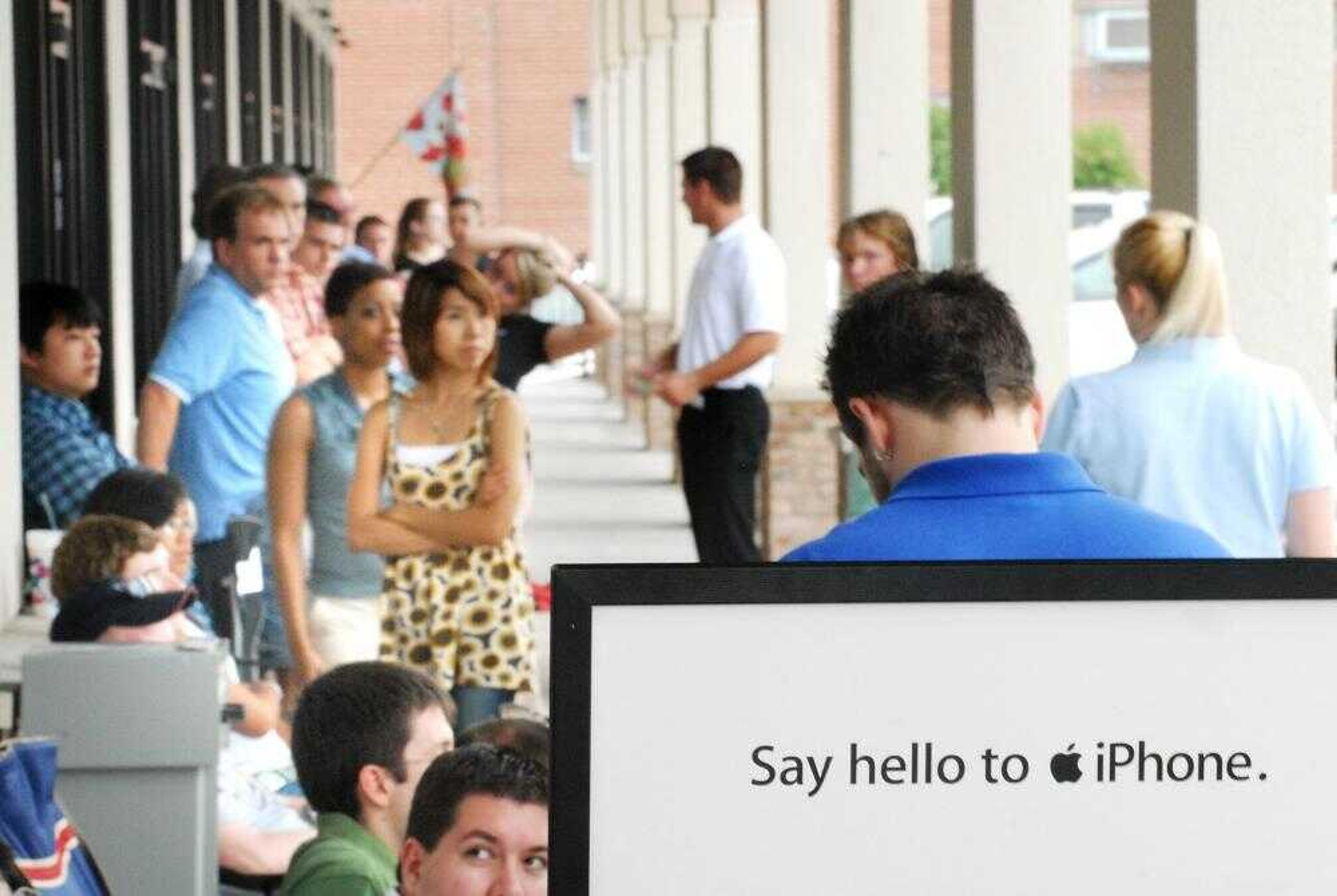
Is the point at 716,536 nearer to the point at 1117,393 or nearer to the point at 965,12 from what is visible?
the point at 965,12

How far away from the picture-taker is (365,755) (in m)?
4.21

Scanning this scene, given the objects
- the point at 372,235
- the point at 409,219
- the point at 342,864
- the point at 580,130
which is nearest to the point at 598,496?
the point at 372,235

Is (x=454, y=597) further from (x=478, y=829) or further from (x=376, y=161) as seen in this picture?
(x=376, y=161)

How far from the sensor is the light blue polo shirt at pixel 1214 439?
17.7ft

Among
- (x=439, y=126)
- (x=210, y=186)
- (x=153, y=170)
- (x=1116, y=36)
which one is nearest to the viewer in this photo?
(x=210, y=186)

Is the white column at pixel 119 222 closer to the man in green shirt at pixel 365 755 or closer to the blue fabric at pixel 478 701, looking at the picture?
the blue fabric at pixel 478 701

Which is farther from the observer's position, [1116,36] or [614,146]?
[1116,36]

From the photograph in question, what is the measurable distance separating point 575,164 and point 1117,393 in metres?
39.2

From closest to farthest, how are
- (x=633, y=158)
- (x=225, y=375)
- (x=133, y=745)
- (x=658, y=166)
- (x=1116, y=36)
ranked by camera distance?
1. (x=133, y=745)
2. (x=225, y=375)
3. (x=658, y=166)
4. (x=633, y=158)
5. (x=1116, y=36)

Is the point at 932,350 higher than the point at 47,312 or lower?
lower

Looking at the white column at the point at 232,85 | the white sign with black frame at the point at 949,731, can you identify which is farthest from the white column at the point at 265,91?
the white sign with black frame at the point at 949,731

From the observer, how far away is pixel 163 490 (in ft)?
20.4

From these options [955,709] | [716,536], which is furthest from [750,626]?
[716,536]

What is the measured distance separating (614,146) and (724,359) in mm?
21992
